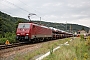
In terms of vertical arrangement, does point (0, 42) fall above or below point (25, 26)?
below

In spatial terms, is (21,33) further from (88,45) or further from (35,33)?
(88,45)

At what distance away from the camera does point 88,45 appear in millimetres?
19266

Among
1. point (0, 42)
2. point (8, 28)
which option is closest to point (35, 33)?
point (0, 42)

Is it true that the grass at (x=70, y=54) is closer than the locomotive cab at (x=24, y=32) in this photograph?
Yes

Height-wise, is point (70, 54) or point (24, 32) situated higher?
point (24, 32)

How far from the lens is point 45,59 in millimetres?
9938

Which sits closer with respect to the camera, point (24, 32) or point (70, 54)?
point (70, 54)

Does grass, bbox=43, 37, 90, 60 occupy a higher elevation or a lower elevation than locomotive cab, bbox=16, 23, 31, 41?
lower

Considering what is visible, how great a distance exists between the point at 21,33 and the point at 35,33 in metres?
2.45

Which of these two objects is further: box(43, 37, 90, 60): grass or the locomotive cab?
the locomotive cab

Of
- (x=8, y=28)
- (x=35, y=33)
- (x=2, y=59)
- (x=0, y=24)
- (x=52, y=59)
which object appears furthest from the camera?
(x=8, y=28)

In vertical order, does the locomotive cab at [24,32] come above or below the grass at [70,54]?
above

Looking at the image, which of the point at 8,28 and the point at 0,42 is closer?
the point at 0,42

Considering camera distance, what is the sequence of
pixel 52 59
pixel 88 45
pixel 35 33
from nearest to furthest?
pixel 52 59, pixel 88 45, pixel 35 33
